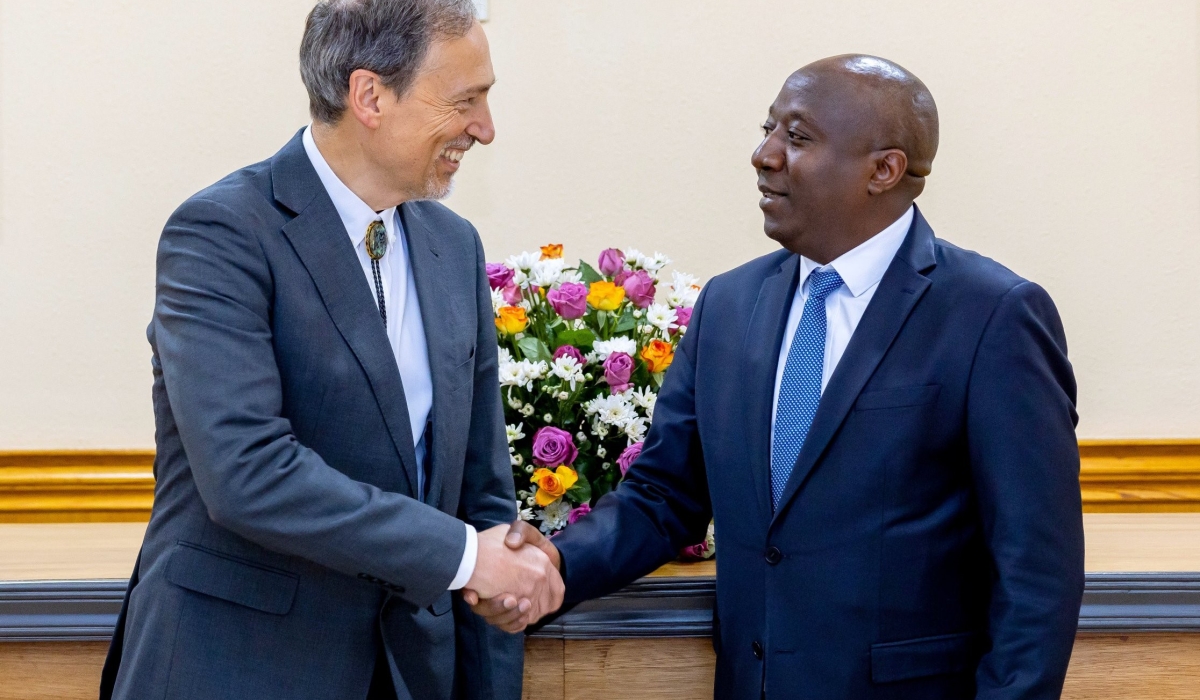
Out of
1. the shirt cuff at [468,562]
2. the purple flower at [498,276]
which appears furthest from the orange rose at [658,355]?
the shirt cuff at [468,562]

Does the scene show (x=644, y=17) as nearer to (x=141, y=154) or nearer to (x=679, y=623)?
(x=141, y=154)

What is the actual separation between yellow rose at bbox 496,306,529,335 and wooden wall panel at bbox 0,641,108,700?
1.04 metres

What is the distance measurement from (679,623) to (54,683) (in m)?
1.27

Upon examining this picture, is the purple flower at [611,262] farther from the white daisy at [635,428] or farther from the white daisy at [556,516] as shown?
the white daisy at [556,516]

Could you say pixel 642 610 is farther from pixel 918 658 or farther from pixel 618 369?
pixel 918 658

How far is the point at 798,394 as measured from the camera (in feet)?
6.23

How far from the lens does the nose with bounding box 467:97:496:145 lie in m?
1.96

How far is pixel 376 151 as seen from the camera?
1.88 metres

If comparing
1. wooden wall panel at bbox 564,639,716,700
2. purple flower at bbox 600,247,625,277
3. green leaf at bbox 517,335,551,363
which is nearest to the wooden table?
wooden wall panel at bbox 564,639,716,700

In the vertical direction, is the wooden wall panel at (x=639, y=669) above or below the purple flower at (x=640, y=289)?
below

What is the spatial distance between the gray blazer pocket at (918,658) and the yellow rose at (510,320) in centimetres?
100

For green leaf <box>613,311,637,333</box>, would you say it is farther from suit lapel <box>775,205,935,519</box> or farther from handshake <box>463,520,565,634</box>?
suit lapel <box>775,205,935,519</box>

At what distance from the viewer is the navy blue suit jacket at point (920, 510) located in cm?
172

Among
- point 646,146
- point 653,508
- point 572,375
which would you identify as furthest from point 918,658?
point 646,146
